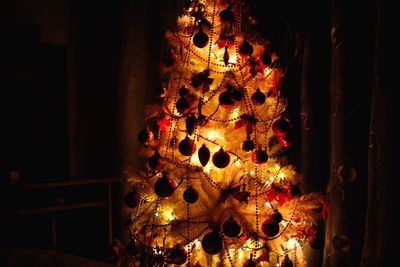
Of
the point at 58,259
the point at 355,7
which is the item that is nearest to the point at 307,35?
the point at 355,7

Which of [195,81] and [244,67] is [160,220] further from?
[244,67]

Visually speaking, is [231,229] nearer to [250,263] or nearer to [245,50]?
[250,263]

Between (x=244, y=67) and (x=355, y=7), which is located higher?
(x=355, y=7)

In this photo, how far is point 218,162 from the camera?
1.28 m

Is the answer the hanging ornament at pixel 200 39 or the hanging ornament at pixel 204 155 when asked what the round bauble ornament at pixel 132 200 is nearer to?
the hanging ornament at pixel 204 155

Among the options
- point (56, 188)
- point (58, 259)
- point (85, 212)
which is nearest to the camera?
point (58, 259)

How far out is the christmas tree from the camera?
4.40ft

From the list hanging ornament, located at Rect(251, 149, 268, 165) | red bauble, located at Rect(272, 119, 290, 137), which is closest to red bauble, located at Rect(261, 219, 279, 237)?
hanging ornament, located at Rect(251, 149, 268, 165)

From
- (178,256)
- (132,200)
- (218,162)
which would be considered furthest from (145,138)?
(178,256)

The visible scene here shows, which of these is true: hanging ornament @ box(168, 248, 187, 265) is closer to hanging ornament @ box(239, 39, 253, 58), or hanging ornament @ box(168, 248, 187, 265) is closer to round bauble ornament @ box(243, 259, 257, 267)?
round bauble ornament @ box(243, 259, 257, 267)

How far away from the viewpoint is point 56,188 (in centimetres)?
266

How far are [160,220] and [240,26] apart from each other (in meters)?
0.86

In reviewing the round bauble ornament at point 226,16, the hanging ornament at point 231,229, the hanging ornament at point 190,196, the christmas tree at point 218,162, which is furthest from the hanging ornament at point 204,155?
the round bauble ornament at point 226,16

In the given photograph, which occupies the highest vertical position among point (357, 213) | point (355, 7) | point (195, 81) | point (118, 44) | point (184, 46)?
point (118, 44)
